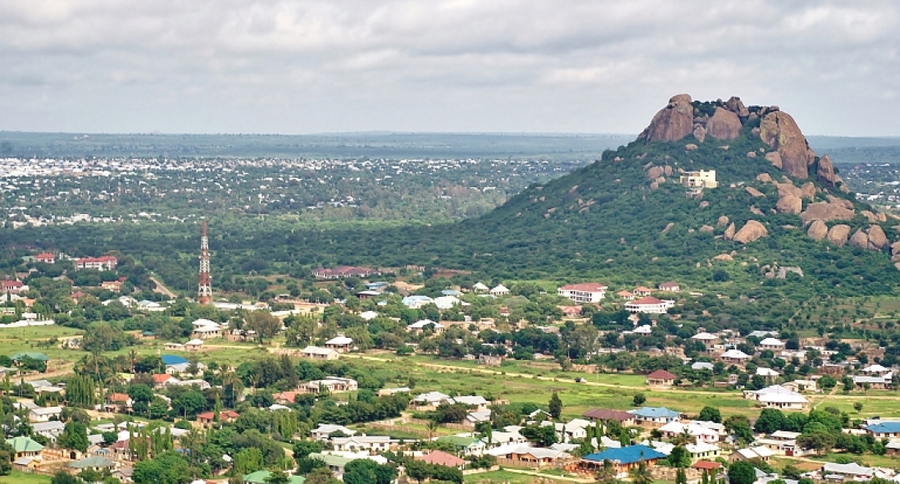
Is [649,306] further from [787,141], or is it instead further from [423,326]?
[787,141]

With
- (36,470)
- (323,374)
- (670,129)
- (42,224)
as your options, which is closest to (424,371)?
(323,374)

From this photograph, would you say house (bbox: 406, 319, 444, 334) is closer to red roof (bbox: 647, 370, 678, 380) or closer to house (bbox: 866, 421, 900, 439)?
red roof (bbox: 647, 370, 678, 380)

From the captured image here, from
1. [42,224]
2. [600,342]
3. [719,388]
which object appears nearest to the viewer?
[719,388]

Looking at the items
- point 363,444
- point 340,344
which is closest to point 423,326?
point 340,344

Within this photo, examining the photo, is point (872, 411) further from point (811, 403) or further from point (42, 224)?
point (42, 224)

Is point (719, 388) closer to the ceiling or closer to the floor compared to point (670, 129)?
closer to the floor
